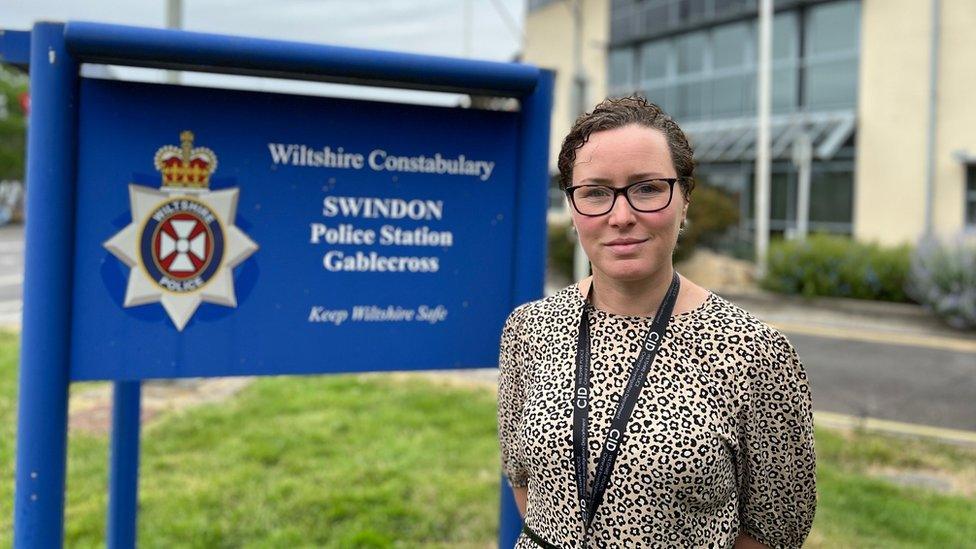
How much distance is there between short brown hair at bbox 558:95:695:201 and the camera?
5.57 ft

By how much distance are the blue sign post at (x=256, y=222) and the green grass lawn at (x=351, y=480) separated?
72.7 inches

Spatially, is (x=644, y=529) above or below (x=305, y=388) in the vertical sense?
above

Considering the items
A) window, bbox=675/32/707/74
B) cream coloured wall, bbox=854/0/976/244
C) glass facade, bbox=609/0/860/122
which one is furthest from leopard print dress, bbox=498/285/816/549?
window, bbox=675/32/707/74

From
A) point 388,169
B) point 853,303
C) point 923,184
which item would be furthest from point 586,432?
point 923,184

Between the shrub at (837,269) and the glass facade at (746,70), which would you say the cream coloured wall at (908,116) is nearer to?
the glass facade at (746,70)

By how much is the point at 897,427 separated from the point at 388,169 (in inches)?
219

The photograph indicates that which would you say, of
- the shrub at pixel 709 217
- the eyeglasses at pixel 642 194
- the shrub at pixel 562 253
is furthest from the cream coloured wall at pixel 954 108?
the eyeglasses at pixel 642 194

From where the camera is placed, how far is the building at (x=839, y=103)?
1747 cm

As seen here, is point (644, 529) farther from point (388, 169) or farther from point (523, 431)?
point (388, 169)

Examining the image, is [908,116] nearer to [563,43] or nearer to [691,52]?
[691,52]

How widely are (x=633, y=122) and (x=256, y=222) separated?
3.55 ft

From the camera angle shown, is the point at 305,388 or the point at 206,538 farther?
the point at 305,388

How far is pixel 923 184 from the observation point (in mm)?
17906

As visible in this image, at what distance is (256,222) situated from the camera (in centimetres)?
224
